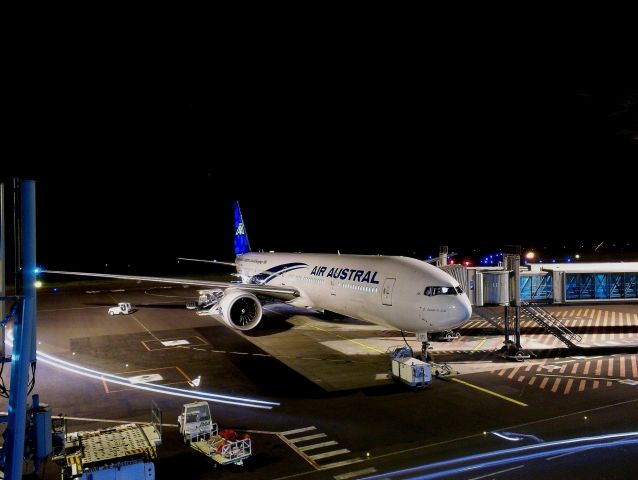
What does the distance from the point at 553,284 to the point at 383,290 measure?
28.9 ft

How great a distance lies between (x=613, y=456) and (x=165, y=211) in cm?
13055

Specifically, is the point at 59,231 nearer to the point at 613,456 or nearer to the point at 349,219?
the point at 349,219

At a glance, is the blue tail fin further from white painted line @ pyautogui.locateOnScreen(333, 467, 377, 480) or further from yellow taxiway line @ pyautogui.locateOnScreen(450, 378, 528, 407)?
white painted line @ pyautogui.locateOnScreen(333, 467, 377, 480)

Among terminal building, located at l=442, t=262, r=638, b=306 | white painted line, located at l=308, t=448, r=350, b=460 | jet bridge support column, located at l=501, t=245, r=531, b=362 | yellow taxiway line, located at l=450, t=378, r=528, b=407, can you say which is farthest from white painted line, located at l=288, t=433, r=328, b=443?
terminal building, located at l=442, t=262, r=638, b=306

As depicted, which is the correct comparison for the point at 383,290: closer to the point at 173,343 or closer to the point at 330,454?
the point at 330,454

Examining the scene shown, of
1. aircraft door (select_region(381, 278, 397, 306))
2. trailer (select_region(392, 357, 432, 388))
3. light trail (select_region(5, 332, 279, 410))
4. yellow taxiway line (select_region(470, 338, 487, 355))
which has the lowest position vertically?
light trail (select_region(5, 332, 279, 410))

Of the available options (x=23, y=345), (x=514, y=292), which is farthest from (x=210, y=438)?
(x=514, y=292)

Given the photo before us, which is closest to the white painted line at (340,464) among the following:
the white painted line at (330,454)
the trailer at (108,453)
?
the white painted line at (330,454)

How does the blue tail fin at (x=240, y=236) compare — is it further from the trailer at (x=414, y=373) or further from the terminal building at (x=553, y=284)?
the trailer at (x=414, y=373)

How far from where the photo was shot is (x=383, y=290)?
21422 millimetres

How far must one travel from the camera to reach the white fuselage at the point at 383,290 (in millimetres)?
19438

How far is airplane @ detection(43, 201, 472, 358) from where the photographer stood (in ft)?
64.0

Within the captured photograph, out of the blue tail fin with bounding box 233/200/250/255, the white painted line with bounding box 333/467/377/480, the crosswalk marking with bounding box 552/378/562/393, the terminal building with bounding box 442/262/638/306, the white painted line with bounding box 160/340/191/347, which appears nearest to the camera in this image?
the white painted line with bounding box 333/467/377/480

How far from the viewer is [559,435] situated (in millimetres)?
13086
